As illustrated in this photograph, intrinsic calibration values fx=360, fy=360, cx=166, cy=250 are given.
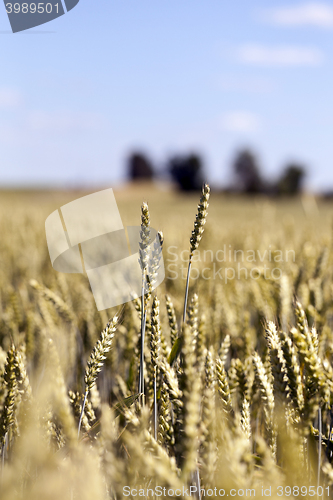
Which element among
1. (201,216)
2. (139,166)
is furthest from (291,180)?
(201,216)

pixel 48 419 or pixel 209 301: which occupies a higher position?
pixel 48 419

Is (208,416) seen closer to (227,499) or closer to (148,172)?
(227,499)

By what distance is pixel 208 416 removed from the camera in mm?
557

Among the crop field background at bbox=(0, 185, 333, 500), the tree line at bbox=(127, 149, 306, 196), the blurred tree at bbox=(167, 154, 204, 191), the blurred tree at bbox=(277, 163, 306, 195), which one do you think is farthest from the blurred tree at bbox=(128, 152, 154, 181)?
the crop field background at bbox=(0, 185, 333, 500)

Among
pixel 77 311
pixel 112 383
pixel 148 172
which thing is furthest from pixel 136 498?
pixel 148 172

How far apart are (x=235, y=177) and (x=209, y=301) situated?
169 ft

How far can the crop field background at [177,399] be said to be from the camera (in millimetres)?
492

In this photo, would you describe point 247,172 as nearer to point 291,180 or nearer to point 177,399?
point 291,180

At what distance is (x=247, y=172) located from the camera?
50000 mm

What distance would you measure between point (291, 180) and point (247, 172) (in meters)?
9.11

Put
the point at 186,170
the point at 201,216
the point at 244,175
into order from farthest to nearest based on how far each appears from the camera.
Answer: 1. the point at 244,175
2. the point at 186,170
3. the point at 201,216

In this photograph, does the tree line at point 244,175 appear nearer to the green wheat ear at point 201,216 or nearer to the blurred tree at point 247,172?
the blurred tree at point 247,172

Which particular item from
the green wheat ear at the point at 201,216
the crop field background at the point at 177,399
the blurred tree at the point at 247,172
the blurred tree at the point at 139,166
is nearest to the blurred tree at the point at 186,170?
the blurred tree at the point at 247,172

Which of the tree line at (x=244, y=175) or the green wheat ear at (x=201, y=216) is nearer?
the green wheat ear at (x=201, y=216)
